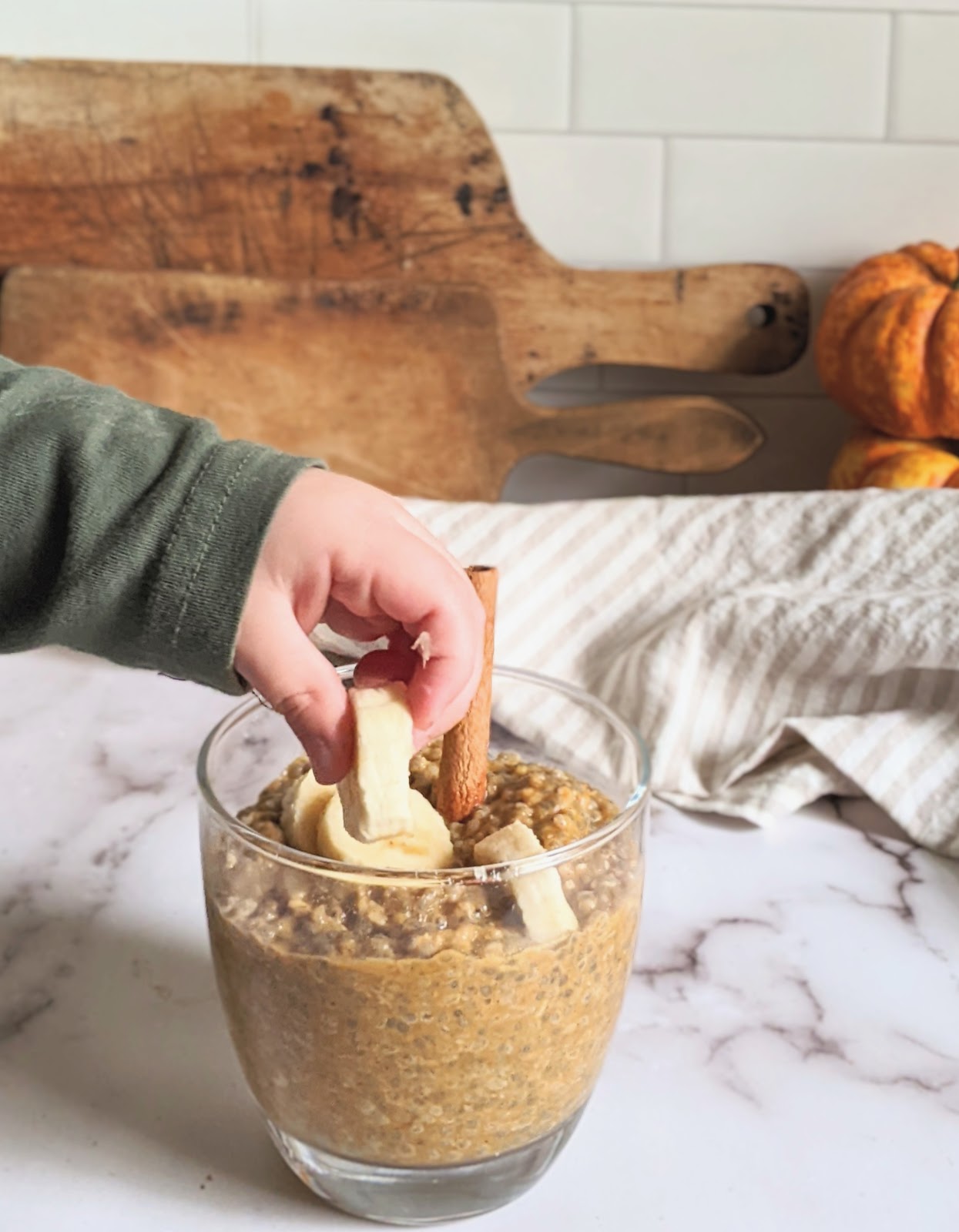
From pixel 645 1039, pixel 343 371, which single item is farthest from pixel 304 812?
pixel 343 371

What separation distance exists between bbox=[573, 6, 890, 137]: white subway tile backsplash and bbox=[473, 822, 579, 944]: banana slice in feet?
2.84

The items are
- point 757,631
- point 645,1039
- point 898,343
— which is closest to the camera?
point 645,1039

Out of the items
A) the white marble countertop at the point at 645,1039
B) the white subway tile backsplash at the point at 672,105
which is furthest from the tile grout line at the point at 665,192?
the white marble countertop at the point at 645,1039

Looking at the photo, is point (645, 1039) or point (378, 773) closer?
point (378, 773)

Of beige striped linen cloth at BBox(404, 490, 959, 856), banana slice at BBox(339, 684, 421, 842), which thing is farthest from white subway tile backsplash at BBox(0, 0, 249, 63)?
banana slice at BBox(339, 684, 421, 842)

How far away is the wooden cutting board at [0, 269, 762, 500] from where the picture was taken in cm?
107

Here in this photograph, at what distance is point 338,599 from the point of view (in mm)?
400

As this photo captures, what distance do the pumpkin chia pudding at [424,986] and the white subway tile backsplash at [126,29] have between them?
85 cm

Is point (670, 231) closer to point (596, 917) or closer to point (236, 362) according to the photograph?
point (236, 362)

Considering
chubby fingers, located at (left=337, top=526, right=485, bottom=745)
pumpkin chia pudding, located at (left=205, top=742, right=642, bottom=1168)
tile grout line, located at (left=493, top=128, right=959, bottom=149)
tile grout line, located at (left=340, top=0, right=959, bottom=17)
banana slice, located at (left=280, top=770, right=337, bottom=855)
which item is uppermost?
tile grout line, located at (left=340, top=0, right=959, bottom=17)

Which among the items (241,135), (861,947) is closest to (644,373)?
(241,135)

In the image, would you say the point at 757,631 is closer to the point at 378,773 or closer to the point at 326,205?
the point at 378,773

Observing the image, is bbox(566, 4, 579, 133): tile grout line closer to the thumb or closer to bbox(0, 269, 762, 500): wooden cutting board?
bbox(0, 269, 762, 500): wooden cutting board

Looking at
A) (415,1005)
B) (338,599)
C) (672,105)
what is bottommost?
(415,1005)
